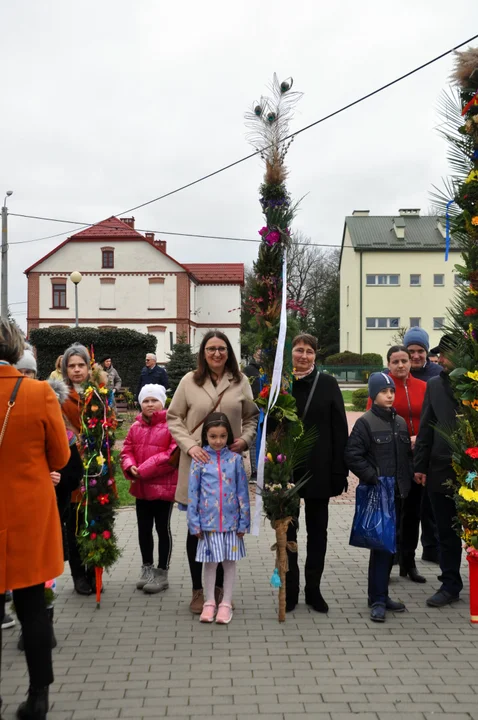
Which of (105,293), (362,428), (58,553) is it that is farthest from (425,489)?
(105,293)

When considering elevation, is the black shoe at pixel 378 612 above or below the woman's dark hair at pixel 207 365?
below

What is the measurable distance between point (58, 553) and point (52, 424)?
0.67 meters

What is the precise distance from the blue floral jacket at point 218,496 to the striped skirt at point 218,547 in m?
0.06

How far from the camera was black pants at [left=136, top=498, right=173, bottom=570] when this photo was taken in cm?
596

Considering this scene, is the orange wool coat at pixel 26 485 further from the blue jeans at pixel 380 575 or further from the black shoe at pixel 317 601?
the blue jeans at pixel 380 575

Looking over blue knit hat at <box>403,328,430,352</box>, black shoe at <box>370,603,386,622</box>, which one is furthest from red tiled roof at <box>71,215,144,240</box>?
black shoe at <box>370,603,386,622</box>

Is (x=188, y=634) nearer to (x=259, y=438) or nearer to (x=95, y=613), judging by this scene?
(x=95, y=613)

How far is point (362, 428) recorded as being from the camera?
17.7ft

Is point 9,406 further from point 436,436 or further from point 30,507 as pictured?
point 436,436

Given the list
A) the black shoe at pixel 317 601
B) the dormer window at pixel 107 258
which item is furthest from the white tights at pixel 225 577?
the dormer window at pixel 107 258

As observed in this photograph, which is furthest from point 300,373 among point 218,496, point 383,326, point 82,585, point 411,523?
point 383,326

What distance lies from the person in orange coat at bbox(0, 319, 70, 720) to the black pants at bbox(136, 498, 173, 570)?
2.29 m

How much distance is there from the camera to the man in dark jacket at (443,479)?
551 centimetres

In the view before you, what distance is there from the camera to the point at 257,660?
174 inches
